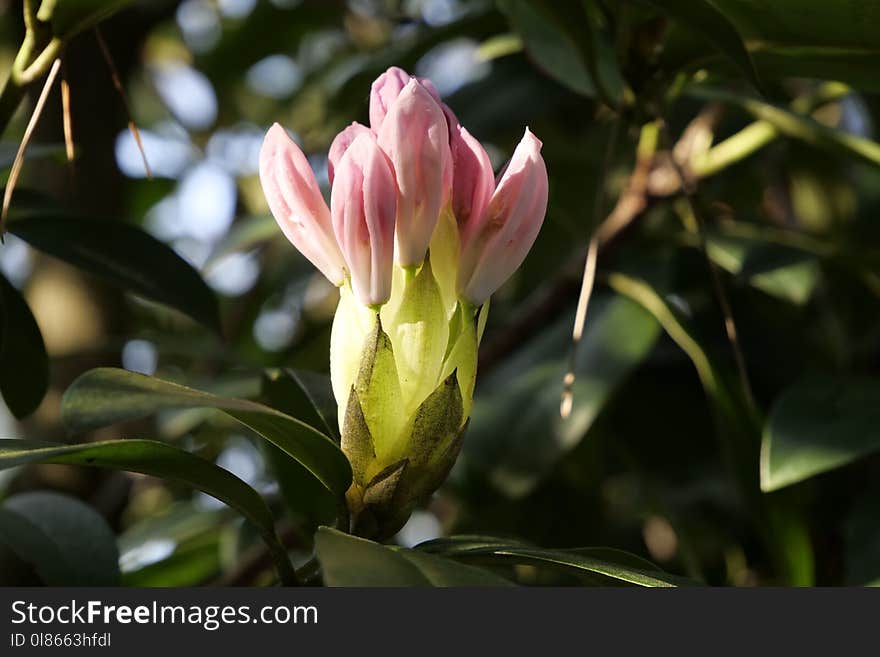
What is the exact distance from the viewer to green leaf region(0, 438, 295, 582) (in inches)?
16.1

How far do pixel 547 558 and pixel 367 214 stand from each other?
0.56 ft

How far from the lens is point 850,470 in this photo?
1003 millimetres

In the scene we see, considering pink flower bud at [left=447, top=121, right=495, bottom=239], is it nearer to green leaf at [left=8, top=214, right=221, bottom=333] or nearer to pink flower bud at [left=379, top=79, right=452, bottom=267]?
pink flower bud at [left=379, top=79, right=452, bottom=267]

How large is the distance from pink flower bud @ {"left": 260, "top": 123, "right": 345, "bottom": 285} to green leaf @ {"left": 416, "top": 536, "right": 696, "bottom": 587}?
0.46 feet

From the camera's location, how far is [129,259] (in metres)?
0.69

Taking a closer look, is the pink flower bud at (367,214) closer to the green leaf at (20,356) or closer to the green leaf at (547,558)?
the green leaf at (547,558)

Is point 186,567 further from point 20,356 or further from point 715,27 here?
point 715,27

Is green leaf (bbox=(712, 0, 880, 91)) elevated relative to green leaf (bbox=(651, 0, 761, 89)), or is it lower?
lower

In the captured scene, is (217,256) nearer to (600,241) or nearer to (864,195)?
(600,241)

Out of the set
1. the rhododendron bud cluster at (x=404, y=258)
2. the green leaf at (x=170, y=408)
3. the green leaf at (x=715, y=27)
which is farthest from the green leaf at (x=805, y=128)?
the green leaf at (x=170, y=408)

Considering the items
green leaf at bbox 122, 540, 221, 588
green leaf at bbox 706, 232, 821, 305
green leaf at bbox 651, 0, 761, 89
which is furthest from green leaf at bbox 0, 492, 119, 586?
green leaf at bbox 706, 232, 821, 305

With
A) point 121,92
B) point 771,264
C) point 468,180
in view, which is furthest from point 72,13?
point 771,264

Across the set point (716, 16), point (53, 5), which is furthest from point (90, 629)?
point (716, 16)

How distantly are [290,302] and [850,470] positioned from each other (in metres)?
0.74
